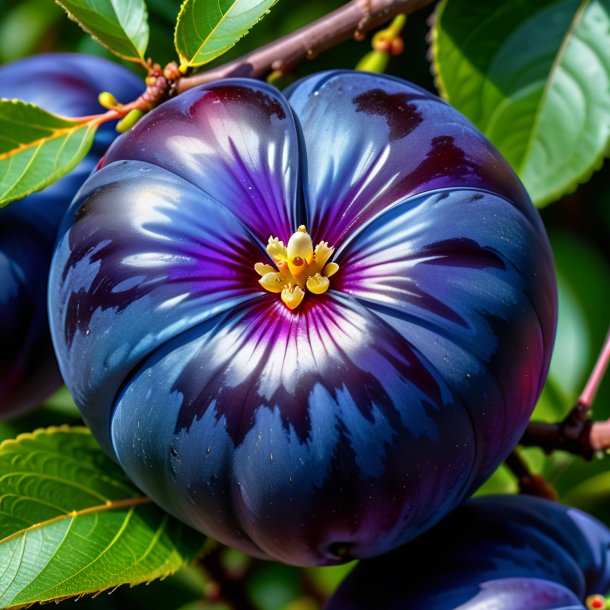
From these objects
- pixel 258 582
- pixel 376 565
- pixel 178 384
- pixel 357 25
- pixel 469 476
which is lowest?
pixel 258 582

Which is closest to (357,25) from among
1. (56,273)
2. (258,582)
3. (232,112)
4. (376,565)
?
(232,112)

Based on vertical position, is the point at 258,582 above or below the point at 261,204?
below

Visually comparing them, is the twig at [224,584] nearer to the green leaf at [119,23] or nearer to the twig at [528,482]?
the twig at [528,482]

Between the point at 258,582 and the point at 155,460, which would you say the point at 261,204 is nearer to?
the point at 155,460

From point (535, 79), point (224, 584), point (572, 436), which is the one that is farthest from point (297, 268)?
point (224, 584)

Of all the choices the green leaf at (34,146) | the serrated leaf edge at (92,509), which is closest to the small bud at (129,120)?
the green leaf at (34,146)

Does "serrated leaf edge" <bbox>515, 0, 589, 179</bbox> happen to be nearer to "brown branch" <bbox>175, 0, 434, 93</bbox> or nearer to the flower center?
"brown branch" <bbox>175, 0, 434, 93</bbox>

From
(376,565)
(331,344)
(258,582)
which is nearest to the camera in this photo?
(331,344)

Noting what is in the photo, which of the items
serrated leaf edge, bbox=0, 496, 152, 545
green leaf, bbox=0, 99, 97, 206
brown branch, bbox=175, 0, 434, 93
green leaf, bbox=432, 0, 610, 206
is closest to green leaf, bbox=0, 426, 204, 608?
serrated leaf edge, bbox=0, 496, 152, 545
